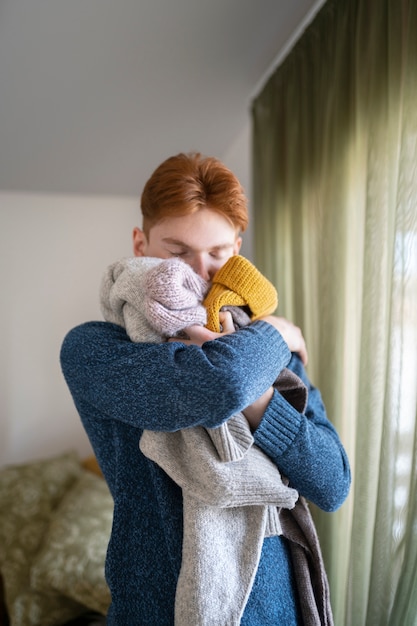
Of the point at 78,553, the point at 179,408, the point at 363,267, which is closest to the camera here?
the point at 179,408

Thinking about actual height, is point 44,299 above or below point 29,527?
above

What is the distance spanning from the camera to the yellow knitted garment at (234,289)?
87 cm

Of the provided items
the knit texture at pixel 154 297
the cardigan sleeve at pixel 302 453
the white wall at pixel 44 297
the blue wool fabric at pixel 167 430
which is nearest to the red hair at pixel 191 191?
the knit texture at pixel 154 297

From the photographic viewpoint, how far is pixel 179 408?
0.74 meters

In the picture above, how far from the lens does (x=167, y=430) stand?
0.76m

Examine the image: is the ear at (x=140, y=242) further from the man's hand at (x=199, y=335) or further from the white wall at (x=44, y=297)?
the white wall at (x=44, y=297)

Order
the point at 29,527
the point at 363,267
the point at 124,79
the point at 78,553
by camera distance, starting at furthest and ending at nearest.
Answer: the point at 29,527 → the point at 124,79 → the point at 78,553 → the point at 363,267

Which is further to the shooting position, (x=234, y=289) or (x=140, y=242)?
(x=140, y=242)

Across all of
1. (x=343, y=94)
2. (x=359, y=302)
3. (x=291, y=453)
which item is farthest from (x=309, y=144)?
(x=291, y=453)

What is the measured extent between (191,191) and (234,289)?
0.20m

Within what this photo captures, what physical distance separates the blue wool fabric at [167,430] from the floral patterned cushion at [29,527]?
122cm

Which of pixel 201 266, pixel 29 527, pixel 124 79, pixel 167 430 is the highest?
pixel 124 79

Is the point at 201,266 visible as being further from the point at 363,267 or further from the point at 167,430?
the point at 363,267

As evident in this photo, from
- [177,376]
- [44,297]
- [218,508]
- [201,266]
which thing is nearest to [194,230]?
[201,266]
